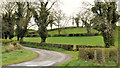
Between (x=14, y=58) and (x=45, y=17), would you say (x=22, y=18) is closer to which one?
(x=45, y=17)

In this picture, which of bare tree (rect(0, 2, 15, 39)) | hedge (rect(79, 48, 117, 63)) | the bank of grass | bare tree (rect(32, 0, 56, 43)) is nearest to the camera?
hedge (rect(79, 48, 117, 63))

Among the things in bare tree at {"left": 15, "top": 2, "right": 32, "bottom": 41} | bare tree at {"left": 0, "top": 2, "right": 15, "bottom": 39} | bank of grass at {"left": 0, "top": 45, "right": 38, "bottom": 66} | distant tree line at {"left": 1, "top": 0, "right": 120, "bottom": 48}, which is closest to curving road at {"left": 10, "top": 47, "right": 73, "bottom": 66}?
bank of grass at {"left": 0, "top": 45, "right": 38, "bottom": 66}

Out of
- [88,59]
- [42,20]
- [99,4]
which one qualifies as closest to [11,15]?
[42,20]

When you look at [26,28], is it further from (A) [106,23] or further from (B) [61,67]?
(B) [61,67]

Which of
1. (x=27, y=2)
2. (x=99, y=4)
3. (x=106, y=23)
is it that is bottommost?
(x=106, y=23)

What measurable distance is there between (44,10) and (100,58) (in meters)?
26.1

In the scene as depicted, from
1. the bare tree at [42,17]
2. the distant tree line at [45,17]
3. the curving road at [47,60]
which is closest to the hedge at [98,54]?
the curving road at [47,60]

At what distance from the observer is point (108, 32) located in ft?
92.2

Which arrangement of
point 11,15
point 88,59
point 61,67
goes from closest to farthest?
point 61,67 < point 88,59 < point 11,15

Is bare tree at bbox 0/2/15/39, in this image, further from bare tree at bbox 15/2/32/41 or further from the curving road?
the curving road

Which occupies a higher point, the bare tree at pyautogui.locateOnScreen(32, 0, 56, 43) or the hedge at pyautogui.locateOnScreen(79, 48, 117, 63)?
the bare tree at pyautogui.locateOnScreen(32, 0, 56, 43)

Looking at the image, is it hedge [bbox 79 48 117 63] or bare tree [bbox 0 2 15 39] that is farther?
bare tree [bbox 0 2 15 39]

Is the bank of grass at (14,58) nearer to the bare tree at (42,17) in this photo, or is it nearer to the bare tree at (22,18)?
the bare tree at (42,17)

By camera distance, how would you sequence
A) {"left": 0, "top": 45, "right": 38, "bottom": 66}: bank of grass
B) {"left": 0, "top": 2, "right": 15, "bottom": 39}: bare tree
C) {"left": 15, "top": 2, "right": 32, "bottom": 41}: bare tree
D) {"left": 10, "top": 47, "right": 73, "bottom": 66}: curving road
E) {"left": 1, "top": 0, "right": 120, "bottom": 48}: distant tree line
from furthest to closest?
1. {"left": 0, "top": 2, "right": 15, "bottom": 39}: bare tree
2. {"left": 15, "top": 2, "right": 32, "bottom": 41}: bare tree
3. {"left": 1, "top": 0, "right": 120, "bottom": 48}: distant tree line
4. {"left": 0, "top": 45, "right": 38, "bottom": 66}: bank of grass
5. {"left": 10, "top": 47, "right": 73, "bottom": 66}: curving road
